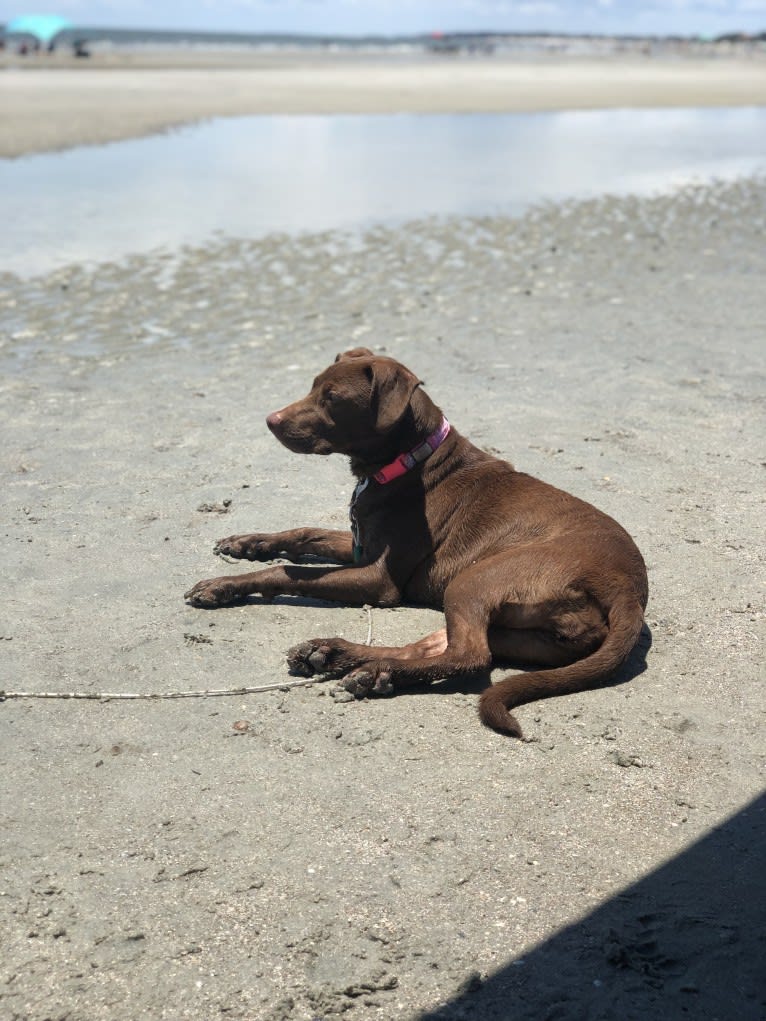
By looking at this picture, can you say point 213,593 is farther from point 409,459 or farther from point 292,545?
point 409,459

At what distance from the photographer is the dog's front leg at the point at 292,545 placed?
569 centimetres

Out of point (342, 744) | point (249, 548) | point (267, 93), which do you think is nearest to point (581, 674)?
point (342, 744)

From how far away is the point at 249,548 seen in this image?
578 cm

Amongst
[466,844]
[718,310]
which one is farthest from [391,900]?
[718,310]

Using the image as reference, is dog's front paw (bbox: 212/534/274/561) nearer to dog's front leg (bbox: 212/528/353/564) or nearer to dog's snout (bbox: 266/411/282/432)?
dog's front leg (bbox: 212/528/353/564)

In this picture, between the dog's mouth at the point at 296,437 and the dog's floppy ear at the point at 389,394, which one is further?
the dog's mouth at the point at 296,437

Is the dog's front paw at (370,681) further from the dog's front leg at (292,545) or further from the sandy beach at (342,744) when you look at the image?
the dog's front leg at (292,545)

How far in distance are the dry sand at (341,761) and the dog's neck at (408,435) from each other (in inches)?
27.4

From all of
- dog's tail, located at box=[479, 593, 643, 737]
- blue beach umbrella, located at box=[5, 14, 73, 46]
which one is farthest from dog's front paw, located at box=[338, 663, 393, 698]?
blue beach umbrella, located at box=[5, 14, 73, 46]

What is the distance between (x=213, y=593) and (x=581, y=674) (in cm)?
177

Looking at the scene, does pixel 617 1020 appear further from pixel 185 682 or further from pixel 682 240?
pixel 682 240

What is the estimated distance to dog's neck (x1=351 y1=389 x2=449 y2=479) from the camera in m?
5.24

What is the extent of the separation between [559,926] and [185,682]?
76.7 inches

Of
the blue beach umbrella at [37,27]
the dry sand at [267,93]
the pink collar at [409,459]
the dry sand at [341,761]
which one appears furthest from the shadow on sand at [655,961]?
the blue beach umbrella at [37,27]
